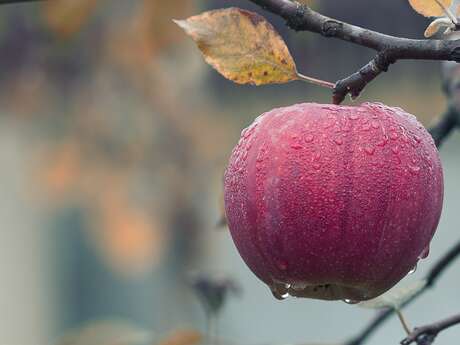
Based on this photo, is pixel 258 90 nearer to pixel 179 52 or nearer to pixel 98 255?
pixel 98 255

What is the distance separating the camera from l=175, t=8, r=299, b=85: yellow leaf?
0.68 metres

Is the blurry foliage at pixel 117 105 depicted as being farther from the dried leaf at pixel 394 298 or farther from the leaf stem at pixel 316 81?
the leaf stem at pixel 316 81

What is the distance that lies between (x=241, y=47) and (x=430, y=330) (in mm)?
268

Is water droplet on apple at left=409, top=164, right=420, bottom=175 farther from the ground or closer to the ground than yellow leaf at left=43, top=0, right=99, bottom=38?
farther from the ground

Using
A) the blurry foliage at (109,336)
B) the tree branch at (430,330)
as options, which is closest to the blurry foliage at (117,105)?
the blurry foliage at (109,336)

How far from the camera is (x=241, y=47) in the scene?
0.69 meters

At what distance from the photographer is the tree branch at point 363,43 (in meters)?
0.60

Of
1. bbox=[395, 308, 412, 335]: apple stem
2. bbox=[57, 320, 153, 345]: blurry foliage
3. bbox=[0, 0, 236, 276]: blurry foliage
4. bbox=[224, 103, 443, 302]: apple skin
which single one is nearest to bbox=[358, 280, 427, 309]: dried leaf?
bbox=[395, 308, 412, 335]: apple stem

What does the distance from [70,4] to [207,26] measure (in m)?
0.93

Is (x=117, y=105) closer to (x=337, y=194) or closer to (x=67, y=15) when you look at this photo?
(x=67, y=15)

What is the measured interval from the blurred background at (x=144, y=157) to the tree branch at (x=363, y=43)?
275 millimetres

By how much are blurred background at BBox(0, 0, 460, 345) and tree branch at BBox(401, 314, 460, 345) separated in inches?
8.9

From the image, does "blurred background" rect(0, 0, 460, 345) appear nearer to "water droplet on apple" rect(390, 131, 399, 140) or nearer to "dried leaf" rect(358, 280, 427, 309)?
"dried leaf" rect(358, 280, 427, 309)

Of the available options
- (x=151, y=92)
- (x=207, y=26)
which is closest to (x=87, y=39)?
(x=151, y=92)
